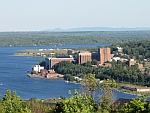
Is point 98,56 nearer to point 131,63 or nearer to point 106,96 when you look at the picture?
point 131,63

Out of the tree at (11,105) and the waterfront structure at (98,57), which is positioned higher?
the tree at (11,105)

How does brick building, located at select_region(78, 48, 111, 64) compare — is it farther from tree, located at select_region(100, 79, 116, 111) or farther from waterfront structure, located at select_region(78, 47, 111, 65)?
tree, located at select_region(100, 79, 116, 111)

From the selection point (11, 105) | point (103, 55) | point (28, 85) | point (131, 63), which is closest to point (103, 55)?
point (103, 55)

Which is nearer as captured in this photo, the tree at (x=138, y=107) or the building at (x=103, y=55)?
the tree at (x=138, y=107)

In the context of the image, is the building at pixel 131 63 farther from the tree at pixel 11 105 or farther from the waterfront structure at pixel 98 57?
the tree at pixel 11 105

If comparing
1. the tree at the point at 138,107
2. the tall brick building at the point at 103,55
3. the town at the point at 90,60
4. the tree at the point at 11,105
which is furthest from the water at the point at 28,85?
the tree at the point at 138,107

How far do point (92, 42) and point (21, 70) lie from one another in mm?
27606

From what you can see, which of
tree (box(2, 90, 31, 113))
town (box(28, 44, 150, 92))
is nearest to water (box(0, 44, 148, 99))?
town (box(28, 44, 150, 92))

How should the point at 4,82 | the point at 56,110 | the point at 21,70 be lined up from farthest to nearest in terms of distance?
1. the point at 21,70
2. the point at 4,82
3. the point at 56,110

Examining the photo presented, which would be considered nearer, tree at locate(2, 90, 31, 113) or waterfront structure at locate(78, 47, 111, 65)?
tree at locate(2, 90, 31, 113)

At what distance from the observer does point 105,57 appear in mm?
27000

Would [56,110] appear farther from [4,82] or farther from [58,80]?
[58,80]

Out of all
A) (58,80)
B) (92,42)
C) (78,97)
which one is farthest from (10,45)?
(78,97)

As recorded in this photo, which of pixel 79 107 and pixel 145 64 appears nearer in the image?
pixel 79 107
